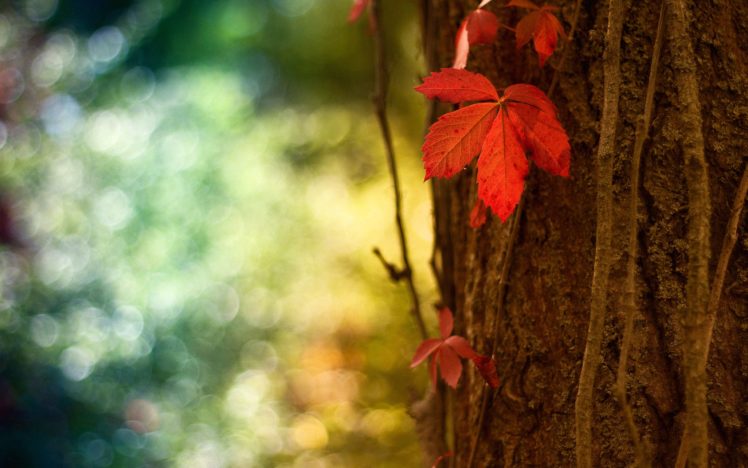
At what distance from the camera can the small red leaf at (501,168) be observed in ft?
2.40

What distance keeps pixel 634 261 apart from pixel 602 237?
1.7 inches

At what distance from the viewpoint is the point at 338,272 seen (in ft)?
11.8

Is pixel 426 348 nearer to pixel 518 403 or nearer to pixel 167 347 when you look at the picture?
pixel 518 403

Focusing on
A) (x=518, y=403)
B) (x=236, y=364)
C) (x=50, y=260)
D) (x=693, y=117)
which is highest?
(x=693, y=117)

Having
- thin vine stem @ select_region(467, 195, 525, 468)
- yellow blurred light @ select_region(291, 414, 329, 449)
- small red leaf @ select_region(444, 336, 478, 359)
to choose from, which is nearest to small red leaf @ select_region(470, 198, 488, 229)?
thin vine stem @ select_region(467, 195, 525, 468)

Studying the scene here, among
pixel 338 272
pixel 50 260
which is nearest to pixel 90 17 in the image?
pixel 50 260

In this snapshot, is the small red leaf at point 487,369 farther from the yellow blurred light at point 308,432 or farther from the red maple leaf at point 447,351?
the yellow blurred light at point 308,432

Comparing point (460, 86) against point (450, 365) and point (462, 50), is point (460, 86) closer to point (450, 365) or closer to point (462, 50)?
point (462, 50)

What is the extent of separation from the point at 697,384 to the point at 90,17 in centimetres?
387

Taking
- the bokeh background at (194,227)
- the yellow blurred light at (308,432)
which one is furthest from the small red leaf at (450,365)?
the yellow blurred light at (308,432)

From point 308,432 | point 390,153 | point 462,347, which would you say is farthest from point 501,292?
point 308,432

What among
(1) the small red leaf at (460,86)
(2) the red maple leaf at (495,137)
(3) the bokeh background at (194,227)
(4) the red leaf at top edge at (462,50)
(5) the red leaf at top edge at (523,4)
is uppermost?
(5) the red leaf at top edge at (523,4)

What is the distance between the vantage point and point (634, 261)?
0.68 meters

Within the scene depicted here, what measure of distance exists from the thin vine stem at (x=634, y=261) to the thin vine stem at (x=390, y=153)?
1.43 ft
